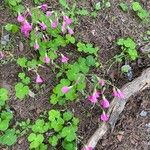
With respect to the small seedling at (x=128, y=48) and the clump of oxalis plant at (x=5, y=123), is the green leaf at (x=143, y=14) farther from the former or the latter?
the clump of oxalis plant at (x=5, y=123)

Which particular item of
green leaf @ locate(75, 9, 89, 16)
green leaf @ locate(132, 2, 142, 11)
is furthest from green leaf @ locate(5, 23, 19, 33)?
green leaf @ locate(132, 2, 142, 11)

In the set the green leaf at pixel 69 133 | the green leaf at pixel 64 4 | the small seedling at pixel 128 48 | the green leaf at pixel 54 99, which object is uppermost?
the green leaf at pixel 64 4

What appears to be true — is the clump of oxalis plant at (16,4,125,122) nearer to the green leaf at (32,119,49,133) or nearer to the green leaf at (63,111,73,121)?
the green leaf at (63,111,73,121)

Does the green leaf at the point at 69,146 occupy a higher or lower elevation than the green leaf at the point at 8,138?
lower

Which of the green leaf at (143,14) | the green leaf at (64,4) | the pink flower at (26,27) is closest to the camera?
the pink flower at (26,27)

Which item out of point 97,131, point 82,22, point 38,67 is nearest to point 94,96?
point 97,131

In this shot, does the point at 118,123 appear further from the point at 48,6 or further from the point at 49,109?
the point at 48,6

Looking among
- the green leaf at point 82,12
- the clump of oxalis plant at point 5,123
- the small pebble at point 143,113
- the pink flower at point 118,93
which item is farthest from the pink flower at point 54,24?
the small pebble at point 143,113

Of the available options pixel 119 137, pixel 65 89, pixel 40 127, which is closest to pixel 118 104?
pixel 119 137
